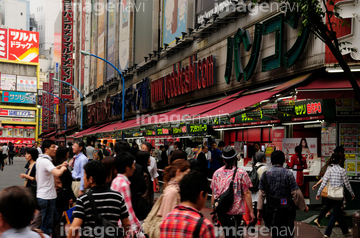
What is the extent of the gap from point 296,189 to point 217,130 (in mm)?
13110

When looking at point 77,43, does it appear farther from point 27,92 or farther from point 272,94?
point 272,94

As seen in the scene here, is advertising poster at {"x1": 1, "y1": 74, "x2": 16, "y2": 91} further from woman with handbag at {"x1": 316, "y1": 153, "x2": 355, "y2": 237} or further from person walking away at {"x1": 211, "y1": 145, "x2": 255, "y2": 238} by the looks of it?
person walking away at {"x1": 211, "y1": 145, "x2": 255, "y2": 238}

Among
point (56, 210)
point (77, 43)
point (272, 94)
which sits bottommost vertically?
point (56, 210)

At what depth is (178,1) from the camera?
902 inches

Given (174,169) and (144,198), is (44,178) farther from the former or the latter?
(174,169)

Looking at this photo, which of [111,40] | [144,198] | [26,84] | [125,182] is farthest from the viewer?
[26,84]

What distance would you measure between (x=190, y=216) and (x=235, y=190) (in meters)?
3.06

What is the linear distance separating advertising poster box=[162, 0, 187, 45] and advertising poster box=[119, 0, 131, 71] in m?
7.83

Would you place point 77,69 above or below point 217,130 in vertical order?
above

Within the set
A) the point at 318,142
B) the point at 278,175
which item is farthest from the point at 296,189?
the point at 318,142

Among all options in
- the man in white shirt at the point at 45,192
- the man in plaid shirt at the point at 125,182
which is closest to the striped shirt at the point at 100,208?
the man in plaid shirt at the point at 125,182

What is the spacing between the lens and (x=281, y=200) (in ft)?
21.8

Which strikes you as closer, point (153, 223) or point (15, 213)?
point (15, 213)

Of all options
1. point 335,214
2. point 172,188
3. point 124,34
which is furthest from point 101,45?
point 172,188
